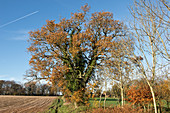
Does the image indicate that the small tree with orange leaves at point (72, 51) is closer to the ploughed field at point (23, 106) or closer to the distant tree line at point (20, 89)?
the ploughed field at point (23, 106)

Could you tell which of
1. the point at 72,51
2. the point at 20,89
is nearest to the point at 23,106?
the point at 72,51

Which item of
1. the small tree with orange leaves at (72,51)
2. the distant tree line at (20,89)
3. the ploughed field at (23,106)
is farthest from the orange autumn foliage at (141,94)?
the distant tree line at (20,89)

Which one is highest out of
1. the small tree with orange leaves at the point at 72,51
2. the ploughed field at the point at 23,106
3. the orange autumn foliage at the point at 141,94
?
the small tree with orange leaves at the point at 72,51

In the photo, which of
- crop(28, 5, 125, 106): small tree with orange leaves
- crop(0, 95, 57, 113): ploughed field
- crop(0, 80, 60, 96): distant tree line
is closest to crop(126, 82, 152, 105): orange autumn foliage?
crop(28, 5, 125, 106): small tree with orange leaves

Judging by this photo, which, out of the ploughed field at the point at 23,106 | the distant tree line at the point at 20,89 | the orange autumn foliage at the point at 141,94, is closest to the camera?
the orange autumn foliage at the point at 141,94

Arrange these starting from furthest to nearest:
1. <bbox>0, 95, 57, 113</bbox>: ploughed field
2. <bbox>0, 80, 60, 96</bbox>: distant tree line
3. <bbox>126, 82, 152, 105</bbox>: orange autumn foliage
Answer: <bbox>0, 80, 60, 96</bbox>: distant tree line, <bbox>0, 95, 57, 113</bbox>: ploughed field, <bbox>126, 82, 152, 105</bbox>: orange autumn foliage

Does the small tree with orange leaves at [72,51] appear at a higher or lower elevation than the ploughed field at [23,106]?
higher

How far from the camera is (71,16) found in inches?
721

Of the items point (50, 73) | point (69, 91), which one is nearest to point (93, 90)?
point (69, 91)

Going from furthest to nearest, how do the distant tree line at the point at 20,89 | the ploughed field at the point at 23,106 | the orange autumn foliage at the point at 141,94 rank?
the distant tree line at the point at 20,89 → the ploughed field at the point at 23,106 → the orange autumn foliage at the point at 141,94

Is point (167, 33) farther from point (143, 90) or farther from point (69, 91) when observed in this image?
point (69, 91)

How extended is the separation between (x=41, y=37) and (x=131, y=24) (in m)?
12.7

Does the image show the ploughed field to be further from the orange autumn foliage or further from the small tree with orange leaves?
the orange autumn foliage

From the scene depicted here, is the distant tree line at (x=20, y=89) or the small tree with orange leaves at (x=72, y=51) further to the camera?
the distant tree line at (x=20, y=89)
